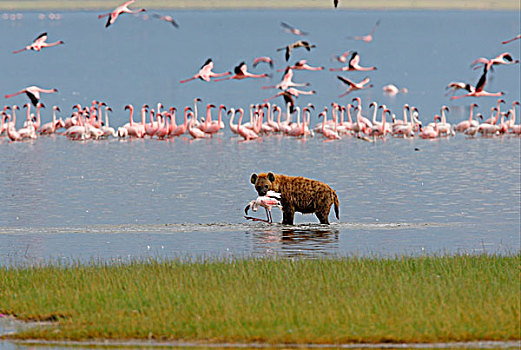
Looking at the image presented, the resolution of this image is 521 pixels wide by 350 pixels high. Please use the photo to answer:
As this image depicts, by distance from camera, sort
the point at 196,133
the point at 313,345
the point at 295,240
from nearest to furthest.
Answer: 1. the point at 313,345
2. the point at 295,240
3. the point at 196,133

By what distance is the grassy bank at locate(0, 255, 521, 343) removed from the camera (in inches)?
409

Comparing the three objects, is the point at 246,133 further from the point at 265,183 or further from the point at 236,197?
the point at 265,183

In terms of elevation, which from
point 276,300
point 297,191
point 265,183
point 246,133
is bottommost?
point 276,300

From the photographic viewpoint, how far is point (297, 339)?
1012cm

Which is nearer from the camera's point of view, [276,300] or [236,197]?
[276,300]

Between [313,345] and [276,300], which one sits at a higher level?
[276,300]

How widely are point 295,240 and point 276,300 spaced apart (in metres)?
6.94

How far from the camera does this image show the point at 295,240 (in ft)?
60.3

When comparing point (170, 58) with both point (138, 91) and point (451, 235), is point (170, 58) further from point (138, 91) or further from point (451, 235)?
point (451, 235)

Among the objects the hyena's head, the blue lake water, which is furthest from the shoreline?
the hyena's head

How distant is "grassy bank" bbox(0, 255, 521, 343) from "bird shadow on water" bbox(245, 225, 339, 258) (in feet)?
8.01

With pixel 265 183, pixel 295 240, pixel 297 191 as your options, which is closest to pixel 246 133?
pixel 297 191

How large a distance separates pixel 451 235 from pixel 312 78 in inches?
4128

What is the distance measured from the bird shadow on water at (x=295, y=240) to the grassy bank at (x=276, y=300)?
8.01 ft
